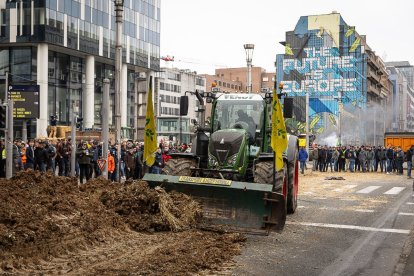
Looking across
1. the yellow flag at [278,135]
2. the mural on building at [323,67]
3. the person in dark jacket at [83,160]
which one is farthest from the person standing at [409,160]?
the mural on building at [323,67]

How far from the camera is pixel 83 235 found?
29.7 ft

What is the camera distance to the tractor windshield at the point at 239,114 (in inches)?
514

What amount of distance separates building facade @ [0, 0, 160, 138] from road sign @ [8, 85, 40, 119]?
19.3 metres

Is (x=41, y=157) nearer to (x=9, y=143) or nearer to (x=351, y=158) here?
(x=9, y=143)

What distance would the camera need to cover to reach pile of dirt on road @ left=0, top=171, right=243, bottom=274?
25.7ft

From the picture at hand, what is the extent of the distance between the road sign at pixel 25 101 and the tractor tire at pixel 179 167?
43.8 ft

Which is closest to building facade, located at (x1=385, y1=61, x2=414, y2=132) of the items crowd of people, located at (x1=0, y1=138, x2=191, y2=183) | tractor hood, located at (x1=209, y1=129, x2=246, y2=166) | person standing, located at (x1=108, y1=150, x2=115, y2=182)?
crowd of people, located at (x1=0, y1=138, x2=191, y2=183)

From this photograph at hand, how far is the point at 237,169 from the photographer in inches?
467

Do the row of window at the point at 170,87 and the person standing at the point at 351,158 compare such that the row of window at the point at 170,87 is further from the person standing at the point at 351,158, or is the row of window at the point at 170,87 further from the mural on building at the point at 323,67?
the person standing at the point at 351,158

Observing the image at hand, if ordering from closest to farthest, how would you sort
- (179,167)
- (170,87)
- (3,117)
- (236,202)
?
(236,202) → (179,167) → (3,117) → (170,87)

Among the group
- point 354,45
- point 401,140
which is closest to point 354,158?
point 401,140

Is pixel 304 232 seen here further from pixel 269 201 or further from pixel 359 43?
pixel 359 43

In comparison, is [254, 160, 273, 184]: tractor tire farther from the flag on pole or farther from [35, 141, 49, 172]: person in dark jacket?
the flag on pole

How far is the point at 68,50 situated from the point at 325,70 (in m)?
47.2
